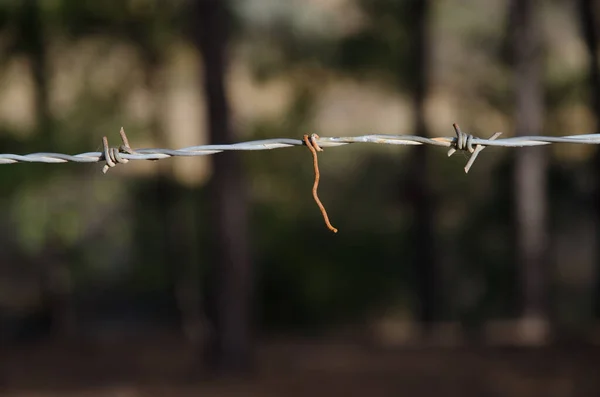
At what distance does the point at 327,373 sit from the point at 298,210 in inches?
222

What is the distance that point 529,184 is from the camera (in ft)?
28.9

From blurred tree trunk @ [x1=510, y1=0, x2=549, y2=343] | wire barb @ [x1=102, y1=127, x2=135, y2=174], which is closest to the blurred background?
blurred tree trunk @ [x1=510, y1=0, x2=549, y2=343]

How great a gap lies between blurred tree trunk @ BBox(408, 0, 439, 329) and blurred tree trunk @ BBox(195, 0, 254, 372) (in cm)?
450

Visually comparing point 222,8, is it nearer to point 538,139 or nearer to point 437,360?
point 437,360

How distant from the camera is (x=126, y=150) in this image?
63.4 inches

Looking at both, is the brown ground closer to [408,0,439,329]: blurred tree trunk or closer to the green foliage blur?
the green foliage blur

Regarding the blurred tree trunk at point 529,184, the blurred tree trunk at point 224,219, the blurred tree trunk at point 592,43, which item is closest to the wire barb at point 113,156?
the blurred tree trunk at point 224,219

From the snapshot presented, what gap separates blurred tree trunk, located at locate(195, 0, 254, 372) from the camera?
253 inches

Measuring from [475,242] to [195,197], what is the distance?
4.73 meters

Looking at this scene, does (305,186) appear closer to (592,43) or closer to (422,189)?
(422,189)

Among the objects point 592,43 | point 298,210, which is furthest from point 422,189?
point 592,43

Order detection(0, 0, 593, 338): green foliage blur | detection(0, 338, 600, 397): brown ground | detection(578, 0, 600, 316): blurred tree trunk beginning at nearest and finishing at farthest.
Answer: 1. detection(0, 338, 600, 397): brown ground
2. detection(578, 0, 600, 316): blurred tree trunk
3. detection(0, 0, 593, 338): green foliage blur

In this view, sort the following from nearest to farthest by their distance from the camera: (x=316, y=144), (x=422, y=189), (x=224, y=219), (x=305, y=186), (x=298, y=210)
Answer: (x=316, y=144) → (x=224, y=219) → (x=422, y=189) → (x=305, y=186) → (x=298, y=210)

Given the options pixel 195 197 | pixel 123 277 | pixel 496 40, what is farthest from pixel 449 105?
pixel 123 277
